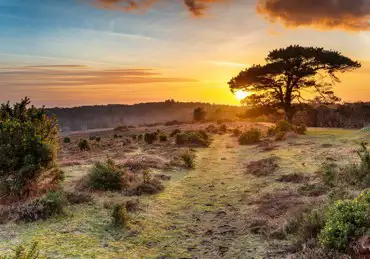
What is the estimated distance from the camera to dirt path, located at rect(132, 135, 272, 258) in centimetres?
862

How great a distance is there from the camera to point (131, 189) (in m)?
14.3

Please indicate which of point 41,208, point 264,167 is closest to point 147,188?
point 41,208

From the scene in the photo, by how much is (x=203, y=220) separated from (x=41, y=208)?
4764 millimetres

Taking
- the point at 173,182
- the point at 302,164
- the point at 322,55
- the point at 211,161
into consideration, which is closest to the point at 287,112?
the point at 322,55

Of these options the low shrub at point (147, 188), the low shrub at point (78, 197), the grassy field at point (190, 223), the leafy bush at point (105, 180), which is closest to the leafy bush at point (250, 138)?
the grassy field at point (190, 223)

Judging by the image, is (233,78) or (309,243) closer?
(309,243)

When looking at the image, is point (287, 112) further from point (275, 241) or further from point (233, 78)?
point (275, 241)

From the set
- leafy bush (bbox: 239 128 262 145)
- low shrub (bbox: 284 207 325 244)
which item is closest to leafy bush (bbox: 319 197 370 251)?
low shrub (bbox: 284 207 325 244)

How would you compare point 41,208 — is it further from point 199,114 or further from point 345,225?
point 199,114

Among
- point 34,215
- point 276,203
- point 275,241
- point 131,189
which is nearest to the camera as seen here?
point 275,241

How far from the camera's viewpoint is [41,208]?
34.4 ft

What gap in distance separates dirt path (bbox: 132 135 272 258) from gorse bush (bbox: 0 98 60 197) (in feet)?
13.4

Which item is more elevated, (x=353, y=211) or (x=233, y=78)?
(x=233, y=78)

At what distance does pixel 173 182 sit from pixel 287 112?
Answer: 33.7m
